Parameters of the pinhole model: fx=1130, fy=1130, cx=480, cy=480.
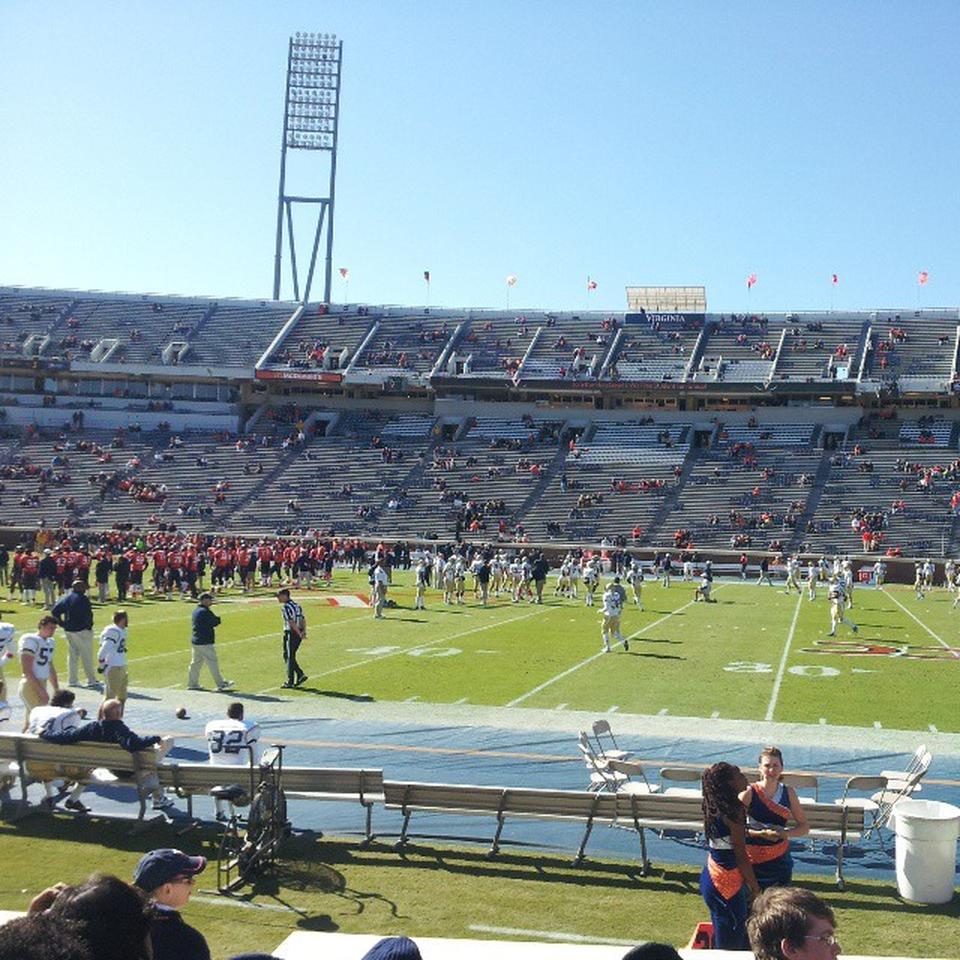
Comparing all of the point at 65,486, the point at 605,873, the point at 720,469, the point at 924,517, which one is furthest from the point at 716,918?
the point at 65,486

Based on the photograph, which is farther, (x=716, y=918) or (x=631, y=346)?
(x=631, y=346)

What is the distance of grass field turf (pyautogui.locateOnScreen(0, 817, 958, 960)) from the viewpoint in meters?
7.54

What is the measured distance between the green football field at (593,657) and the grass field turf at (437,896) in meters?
6.62

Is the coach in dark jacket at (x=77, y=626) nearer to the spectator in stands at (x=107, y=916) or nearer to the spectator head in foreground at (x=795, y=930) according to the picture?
the spectator in stands at (x=107, y=916)

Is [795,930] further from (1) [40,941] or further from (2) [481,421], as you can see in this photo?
(2) [481,421]

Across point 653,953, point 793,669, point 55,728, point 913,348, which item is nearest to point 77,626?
point 55,728

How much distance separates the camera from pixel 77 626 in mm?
16531

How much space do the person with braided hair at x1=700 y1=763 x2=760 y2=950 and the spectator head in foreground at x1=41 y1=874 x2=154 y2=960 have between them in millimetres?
3704

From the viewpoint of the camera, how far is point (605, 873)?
8.79 metres

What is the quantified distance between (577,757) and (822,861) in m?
3.72

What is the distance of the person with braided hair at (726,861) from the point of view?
608 cm

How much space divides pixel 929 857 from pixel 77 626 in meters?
12.4

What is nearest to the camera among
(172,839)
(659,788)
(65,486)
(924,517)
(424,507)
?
(172,839)

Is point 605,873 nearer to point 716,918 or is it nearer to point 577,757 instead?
point 716,918
